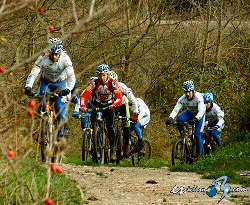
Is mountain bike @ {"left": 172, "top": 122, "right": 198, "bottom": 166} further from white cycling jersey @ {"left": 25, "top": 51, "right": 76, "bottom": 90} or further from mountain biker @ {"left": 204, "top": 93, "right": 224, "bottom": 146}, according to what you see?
white cycling jersey @ {"left": 25, "top": 51, "right": 76, "bottom": 90}

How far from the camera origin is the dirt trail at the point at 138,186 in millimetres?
9109

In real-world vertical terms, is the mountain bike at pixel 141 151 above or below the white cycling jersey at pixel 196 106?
below

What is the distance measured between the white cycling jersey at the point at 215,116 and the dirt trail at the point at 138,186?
6524 mm

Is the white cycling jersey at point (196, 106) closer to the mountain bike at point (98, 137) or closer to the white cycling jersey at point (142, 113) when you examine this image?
the white cycling jersey at point (142, 113)

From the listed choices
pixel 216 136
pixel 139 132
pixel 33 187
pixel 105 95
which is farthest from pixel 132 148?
pixel 33 187

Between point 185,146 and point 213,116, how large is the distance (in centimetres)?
353

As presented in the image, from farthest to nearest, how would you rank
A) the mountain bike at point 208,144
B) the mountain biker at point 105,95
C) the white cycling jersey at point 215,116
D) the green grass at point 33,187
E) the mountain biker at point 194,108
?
the mountain bike at point 208,144
the white cycling jersey at point 215,116
the mountain biker at point 194,108
the mountain biker at point 105,95
the green grass at point 33,187

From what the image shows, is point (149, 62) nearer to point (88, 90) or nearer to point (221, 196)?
point (88, 90)

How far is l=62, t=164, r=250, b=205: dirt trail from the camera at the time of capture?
9.11 meters

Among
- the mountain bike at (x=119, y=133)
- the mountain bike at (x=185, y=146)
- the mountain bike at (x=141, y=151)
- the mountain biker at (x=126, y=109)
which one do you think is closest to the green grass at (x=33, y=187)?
the mountain bike at (x=119, y=133)

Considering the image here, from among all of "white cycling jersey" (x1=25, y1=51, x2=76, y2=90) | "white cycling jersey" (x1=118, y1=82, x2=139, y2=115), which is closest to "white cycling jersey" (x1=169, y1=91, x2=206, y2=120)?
"white cycling jersey" (x1=118, y1=82, x2=139, y2=115)

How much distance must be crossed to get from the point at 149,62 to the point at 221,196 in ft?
56.4

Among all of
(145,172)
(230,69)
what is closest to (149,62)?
(230,69)

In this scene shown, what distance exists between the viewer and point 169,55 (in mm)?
26859
